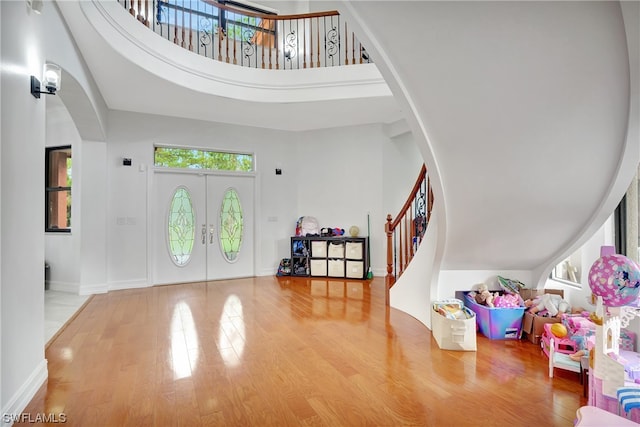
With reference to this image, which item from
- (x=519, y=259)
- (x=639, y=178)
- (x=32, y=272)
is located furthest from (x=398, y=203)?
(x=32, y=272)

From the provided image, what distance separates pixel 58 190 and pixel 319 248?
14.8ft

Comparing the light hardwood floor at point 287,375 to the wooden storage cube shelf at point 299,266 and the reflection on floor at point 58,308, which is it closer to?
the reflection on floor at point 58,308

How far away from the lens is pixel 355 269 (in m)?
5.86

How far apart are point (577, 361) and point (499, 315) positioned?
2.52 feet

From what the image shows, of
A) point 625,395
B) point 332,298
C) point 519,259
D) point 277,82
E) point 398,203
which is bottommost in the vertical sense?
point 332,298

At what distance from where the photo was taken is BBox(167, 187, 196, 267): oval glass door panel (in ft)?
18.4

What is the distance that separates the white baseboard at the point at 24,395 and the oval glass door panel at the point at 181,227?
3.33m

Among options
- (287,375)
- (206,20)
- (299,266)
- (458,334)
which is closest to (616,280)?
(458,334)

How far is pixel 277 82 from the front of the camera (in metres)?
4.87

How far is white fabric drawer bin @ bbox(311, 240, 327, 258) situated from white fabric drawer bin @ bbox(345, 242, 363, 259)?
440 mm

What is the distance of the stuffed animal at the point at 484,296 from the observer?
315cm

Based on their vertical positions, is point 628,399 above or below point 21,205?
below

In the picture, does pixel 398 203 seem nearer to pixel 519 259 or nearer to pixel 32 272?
pixel 519 259

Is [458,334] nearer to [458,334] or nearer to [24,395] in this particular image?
[458,334]
